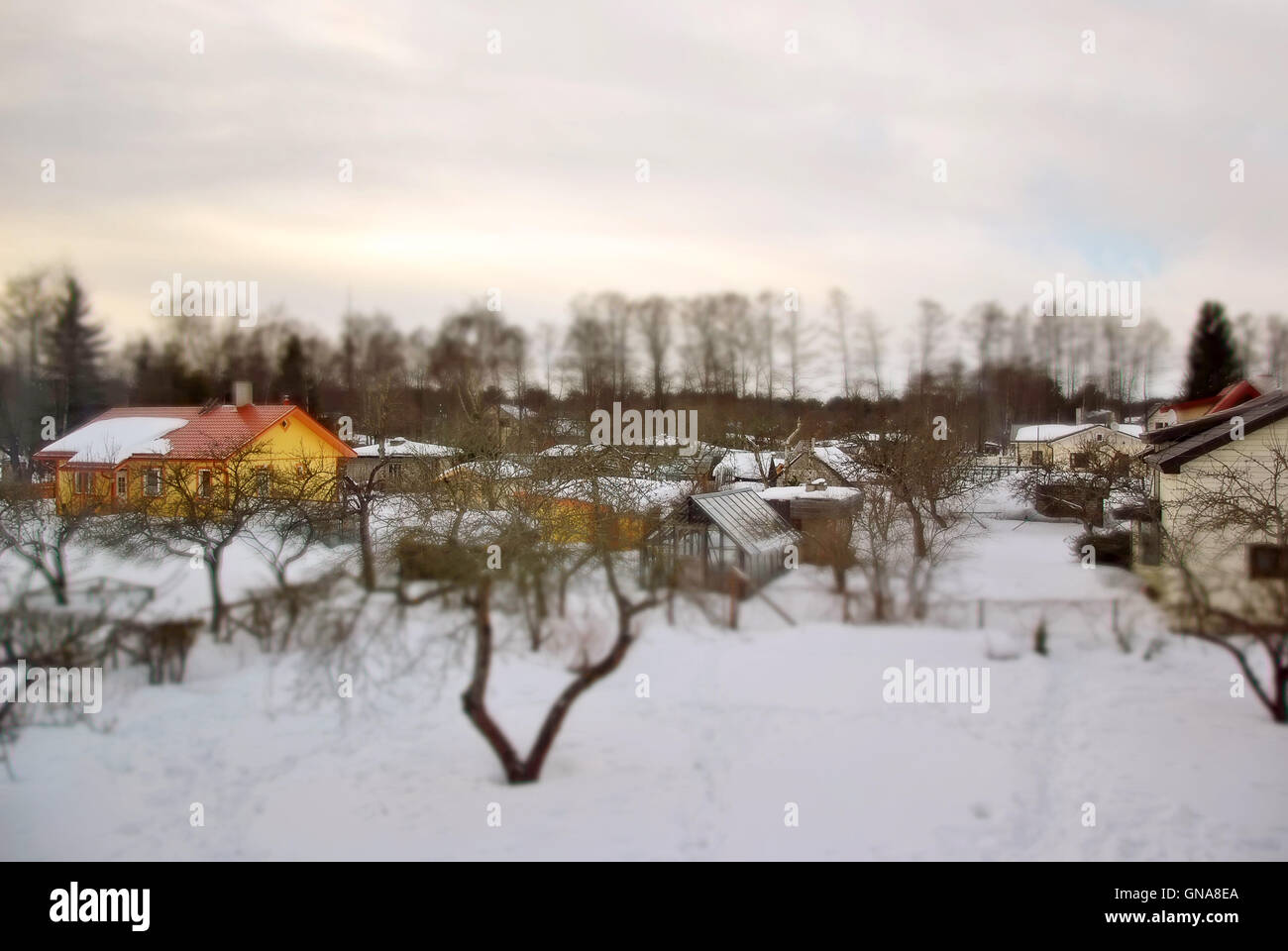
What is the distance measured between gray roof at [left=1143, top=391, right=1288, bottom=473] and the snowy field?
18.1 inches

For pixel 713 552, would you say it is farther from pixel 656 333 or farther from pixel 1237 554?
pixel 1237 554

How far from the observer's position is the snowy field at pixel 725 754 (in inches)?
82.7

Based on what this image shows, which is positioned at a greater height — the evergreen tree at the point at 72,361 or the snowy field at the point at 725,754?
the evergreen tree at the point at 72,361

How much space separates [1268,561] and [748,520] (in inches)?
68.1

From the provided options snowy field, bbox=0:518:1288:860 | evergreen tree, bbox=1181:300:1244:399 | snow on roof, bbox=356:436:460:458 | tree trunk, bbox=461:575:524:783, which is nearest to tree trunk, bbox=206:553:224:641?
snowy field, bbox=0:518:1288:860

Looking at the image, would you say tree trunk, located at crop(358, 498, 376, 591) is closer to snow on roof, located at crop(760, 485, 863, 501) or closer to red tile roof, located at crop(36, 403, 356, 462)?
red tile roof, located at crop(36, 403, 356, 462)

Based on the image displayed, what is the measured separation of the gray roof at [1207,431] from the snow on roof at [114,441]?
341 cm

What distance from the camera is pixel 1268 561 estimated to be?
7.56 ft

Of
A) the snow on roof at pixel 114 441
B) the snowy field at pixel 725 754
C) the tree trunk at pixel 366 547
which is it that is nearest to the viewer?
the snowy field at pixel 725 754

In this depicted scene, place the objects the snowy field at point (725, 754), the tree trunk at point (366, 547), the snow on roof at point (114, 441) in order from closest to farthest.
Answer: the snowy field at point (725, 754)
the snow on roof at point (114, 441)
the tree trunk at point (366, 547)

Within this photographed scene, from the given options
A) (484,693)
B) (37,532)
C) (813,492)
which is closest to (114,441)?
(37,532)

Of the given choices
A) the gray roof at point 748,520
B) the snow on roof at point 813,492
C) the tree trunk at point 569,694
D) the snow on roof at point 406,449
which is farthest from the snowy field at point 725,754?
the snow on roof at point 406,449

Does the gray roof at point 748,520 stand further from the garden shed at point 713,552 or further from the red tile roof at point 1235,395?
the red tile roof at point 1235,395
